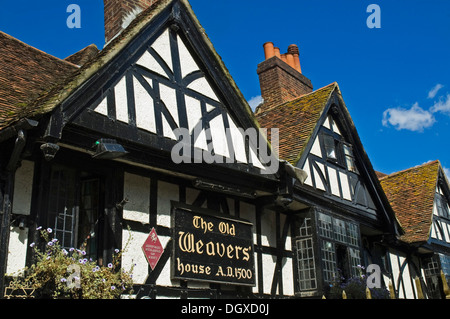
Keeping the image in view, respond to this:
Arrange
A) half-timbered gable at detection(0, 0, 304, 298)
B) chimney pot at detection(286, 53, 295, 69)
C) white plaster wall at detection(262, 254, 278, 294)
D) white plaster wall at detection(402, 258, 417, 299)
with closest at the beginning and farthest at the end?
half-timbered gable at detection(0, 0, 304, 298) < white plaster wall at detection(262, 254, 278, 294) < white plaster wall at detection(402, 258, 417, 299) < chimney pot at detection(286, 53, 295, 69)

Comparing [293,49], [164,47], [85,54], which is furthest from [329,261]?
[293,49]

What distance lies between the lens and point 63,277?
679 cm

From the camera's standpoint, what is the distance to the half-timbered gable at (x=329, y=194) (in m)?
11.1

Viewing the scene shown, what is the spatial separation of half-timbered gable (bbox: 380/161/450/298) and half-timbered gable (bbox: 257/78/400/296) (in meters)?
1.12

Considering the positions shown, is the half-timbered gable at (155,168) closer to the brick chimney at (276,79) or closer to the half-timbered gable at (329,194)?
the half-timbered gable at (329,194)

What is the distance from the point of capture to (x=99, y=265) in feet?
25.6

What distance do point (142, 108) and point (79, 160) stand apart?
1.22 meters

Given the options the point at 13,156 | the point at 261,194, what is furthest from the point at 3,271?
the point at 261,194

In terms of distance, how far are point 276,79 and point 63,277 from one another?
34.9 ft

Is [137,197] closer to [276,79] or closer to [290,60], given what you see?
[276,79]

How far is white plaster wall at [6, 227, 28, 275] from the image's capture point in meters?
6.69

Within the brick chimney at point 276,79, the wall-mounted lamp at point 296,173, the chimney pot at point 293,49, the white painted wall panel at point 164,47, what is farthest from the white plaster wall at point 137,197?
the chimney pot at point 293,49

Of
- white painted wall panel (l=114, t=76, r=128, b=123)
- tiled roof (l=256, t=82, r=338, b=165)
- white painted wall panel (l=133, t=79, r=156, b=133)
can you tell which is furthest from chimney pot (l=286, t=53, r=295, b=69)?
white painted wall panel (l=114, t=76, r=128, b=123)

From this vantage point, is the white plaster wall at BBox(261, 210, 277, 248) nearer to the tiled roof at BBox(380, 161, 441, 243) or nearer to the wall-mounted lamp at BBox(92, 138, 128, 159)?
the wall-mounted lamp at BBox(92, 138, 128, 159)
